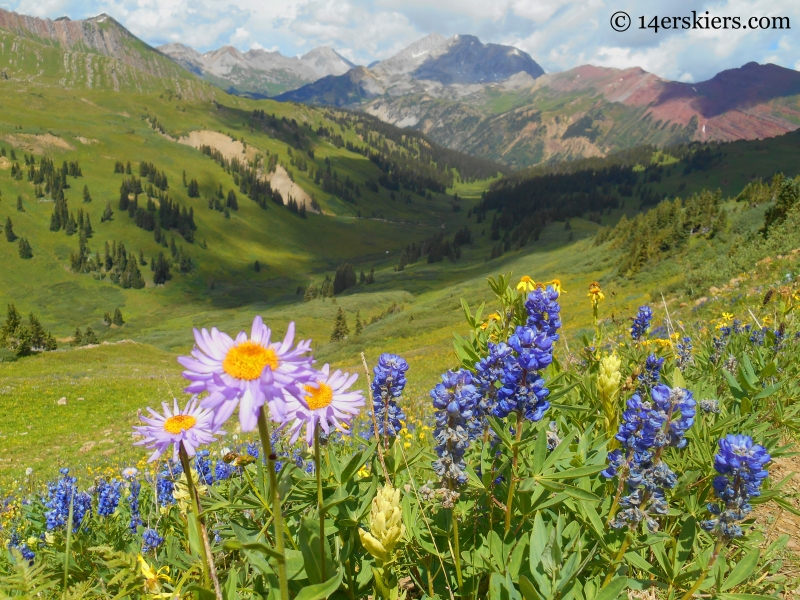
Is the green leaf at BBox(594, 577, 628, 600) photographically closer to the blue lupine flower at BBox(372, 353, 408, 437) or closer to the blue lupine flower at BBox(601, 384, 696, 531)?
the blue lupine flower at BBox(601, 384, 696, 531)

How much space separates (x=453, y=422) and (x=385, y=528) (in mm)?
844

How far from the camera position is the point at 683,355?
639 centimetres

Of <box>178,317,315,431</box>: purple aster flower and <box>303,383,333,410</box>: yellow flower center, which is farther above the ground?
<box>178,317,315,431</box>: purple aster flower

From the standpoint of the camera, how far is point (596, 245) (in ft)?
291

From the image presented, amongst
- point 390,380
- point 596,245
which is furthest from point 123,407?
point 596,245

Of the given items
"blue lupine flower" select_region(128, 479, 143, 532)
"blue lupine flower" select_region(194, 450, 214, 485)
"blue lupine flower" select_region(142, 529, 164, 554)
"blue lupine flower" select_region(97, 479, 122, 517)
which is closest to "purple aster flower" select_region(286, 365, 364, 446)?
"blue lupine flower" select_region(142, 529, 164, 554)

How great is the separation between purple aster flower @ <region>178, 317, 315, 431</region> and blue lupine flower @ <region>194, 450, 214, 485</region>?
328 cm

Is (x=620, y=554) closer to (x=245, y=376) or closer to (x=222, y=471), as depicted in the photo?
(x=245, y=376)

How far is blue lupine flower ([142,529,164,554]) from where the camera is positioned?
3.67 m

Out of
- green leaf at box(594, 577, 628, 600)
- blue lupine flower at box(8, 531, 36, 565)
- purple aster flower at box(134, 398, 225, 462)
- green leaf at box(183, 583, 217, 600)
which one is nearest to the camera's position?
green leaf at box(183, 583, 217, 600)

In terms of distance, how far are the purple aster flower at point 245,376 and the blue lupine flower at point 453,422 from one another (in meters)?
1.21

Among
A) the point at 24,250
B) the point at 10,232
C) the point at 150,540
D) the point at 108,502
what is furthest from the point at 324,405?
the point at 10,232

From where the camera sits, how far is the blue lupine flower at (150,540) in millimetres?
3668

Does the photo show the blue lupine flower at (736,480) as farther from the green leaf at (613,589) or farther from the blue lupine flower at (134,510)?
the blue lupine flower at (134,510)
